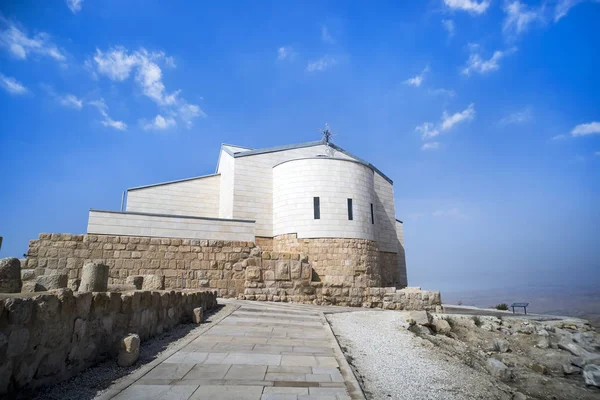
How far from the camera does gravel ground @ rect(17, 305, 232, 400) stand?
3221mm

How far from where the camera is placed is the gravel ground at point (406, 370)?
4199mm

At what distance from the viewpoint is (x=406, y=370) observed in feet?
16.5

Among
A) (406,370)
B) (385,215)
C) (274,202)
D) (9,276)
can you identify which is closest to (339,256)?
(274,202)

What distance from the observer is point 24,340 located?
3010mm

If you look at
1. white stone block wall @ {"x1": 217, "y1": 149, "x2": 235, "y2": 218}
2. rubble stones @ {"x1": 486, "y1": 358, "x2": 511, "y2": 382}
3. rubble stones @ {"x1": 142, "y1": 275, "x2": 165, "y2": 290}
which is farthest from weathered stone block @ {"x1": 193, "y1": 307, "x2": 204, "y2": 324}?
white stone block wall @ {"x1": 217, "y1": 149, "x2": 235, "y2": 218}

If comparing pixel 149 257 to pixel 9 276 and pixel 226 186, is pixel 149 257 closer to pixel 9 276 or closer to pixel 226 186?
pixel 226 186

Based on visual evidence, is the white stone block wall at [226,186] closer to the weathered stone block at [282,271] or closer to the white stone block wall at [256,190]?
the white stone block wall at [256,190]

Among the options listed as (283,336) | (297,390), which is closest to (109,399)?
(297,390)

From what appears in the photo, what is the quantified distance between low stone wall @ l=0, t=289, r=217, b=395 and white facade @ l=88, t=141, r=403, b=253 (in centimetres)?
836

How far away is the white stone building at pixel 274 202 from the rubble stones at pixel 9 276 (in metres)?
9.00

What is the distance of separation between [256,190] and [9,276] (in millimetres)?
14497

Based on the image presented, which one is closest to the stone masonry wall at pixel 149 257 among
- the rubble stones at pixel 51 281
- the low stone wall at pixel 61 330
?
the rubble stones at pixel 51 281

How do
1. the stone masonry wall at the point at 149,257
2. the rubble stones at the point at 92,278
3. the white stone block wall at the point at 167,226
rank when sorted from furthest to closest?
the white stone block wall at the point at 167,226 → the stone masonry wall at the point at 149,257 → the rubble stones at the point at 92,278

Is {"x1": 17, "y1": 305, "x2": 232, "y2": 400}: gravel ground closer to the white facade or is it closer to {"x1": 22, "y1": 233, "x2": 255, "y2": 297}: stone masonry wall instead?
{"x1": 22, "y1": 233, "x2": 255, "y2": 297}: stone masonry wall
